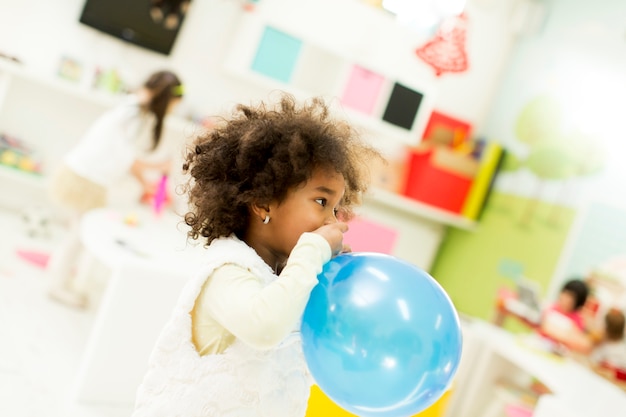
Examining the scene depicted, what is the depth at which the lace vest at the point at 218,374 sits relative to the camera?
113 centimetres

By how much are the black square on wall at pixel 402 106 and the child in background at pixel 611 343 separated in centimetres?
202

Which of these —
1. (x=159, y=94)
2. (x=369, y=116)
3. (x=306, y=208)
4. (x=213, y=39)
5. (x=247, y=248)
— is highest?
(x=213, y=39)

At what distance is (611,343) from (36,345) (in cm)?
253

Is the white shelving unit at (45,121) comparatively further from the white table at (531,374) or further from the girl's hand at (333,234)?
the girl's hand at (333,234)

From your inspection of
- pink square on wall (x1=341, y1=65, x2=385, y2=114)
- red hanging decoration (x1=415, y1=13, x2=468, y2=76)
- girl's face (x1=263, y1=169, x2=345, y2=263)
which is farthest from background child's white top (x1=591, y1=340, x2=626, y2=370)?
girl's face (x1=263, y1=169, x2=345, y2=263)

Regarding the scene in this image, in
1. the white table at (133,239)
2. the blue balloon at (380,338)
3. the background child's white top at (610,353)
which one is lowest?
the white table at (133,239)

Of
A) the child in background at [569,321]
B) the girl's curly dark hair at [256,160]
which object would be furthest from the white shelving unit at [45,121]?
the girl's curly dark hair at [256,160]

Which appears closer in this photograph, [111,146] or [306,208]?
[306,208]

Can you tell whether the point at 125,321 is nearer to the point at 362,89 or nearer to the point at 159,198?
the point at 159,198

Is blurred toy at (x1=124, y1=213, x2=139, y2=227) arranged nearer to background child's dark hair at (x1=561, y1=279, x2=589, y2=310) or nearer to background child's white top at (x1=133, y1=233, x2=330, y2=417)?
background child's white top at (x1=133, y1=233, x2=330, y2=417)

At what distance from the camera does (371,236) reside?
4832 millimetres

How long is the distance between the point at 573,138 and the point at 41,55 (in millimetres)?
3395

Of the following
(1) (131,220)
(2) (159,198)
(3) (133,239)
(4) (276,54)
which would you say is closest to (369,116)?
(4) (276,54)

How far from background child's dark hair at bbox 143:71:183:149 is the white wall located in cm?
109
